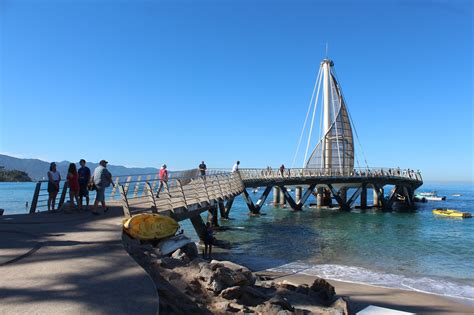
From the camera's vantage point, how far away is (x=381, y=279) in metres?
12.9

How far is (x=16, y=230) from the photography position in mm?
8859

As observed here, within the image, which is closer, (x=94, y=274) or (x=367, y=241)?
(x=94, y=274)

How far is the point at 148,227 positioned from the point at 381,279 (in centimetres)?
808

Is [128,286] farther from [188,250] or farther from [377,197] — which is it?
[377,197]

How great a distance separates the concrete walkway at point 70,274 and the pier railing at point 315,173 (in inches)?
1055

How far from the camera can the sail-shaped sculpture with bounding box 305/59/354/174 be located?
50531 mm

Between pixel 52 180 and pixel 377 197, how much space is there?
41.6 m

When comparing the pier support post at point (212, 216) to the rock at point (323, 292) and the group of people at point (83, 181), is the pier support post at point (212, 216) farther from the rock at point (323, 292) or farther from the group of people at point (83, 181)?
the rock at point (323, 292)

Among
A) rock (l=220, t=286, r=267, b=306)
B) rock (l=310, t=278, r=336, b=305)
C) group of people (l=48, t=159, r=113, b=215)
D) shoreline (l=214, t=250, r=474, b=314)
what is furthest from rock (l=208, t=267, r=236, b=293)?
group of people (l=48, t=159, r=113, b=215)

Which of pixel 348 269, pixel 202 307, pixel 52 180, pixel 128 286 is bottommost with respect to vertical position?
pixel 348 269

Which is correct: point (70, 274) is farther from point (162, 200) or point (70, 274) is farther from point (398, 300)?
point (162, 200)

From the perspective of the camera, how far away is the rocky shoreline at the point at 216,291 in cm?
613

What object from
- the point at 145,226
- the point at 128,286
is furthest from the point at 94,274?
the point at 145,226

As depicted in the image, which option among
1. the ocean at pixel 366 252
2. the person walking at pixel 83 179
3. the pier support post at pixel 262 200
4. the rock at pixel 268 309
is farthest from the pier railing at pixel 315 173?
the rock at pixel 268 309
